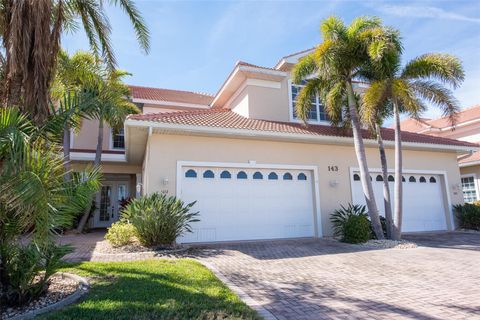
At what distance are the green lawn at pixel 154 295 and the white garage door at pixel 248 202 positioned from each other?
4325 millimetres

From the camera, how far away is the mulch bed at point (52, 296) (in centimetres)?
486

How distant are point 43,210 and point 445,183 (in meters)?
17.8

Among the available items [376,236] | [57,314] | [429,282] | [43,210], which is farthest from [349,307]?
[376,236]

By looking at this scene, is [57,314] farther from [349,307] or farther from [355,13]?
[355,13]

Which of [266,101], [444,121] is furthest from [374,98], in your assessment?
[444,121]

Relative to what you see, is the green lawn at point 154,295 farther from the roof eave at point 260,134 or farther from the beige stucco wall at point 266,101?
the beige stucco wall at point 266,101

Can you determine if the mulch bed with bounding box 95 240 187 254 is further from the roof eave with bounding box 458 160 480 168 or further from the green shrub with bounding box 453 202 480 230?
the roof eave with bounding box 458 160 480 168

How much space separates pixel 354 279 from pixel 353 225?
5030mm

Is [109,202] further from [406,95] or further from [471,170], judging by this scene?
[471,170]

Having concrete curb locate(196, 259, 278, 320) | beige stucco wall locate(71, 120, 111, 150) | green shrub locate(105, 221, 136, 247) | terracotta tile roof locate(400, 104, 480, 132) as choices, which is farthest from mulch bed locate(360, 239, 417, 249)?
beige stucco wall locate(71, 120, 111, 150)

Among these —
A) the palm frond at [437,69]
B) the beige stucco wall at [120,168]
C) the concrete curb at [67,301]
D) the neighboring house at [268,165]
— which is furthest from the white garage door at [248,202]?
the beige stucco wall at [120,168]

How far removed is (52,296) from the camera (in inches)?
214

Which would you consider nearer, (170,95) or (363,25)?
(363,25)

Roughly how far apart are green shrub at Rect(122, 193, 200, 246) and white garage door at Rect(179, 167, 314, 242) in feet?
4.40
